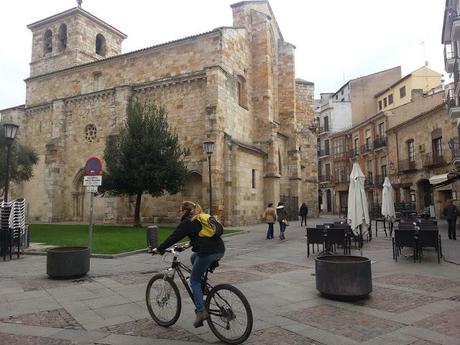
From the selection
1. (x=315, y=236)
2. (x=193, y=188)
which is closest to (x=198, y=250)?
(x=315, y=236)

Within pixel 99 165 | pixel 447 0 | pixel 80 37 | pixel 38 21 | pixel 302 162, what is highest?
pixel 38 21

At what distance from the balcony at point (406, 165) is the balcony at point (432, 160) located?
165 centimetres

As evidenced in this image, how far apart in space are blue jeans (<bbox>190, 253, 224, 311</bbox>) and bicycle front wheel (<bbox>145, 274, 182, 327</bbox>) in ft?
1.25

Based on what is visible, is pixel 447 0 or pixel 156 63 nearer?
pixel 447 0

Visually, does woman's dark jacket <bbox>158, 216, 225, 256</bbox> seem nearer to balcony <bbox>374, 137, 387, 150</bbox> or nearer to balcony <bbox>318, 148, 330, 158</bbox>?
Answer: balcony <bbox>374, 137, 387, 150</bbox>

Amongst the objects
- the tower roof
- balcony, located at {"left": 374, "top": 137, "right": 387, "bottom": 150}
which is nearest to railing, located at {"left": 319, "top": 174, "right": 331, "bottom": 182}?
balcony, located at {"left": 374, "top": 137, "right": 387, "bottom": 150}

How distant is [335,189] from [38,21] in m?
36.5

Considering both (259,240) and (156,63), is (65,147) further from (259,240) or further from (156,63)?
(259,240)

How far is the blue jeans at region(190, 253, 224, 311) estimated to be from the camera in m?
4.58

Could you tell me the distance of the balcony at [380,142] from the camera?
35.7m

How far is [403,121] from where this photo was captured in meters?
33.2

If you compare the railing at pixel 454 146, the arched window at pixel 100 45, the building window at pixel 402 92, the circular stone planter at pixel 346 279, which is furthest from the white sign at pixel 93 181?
the building window at pixel 402 92

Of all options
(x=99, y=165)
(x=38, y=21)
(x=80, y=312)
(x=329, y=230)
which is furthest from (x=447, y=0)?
(x=38, y=21)

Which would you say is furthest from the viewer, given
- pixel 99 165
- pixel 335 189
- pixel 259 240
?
pixel 335 189
